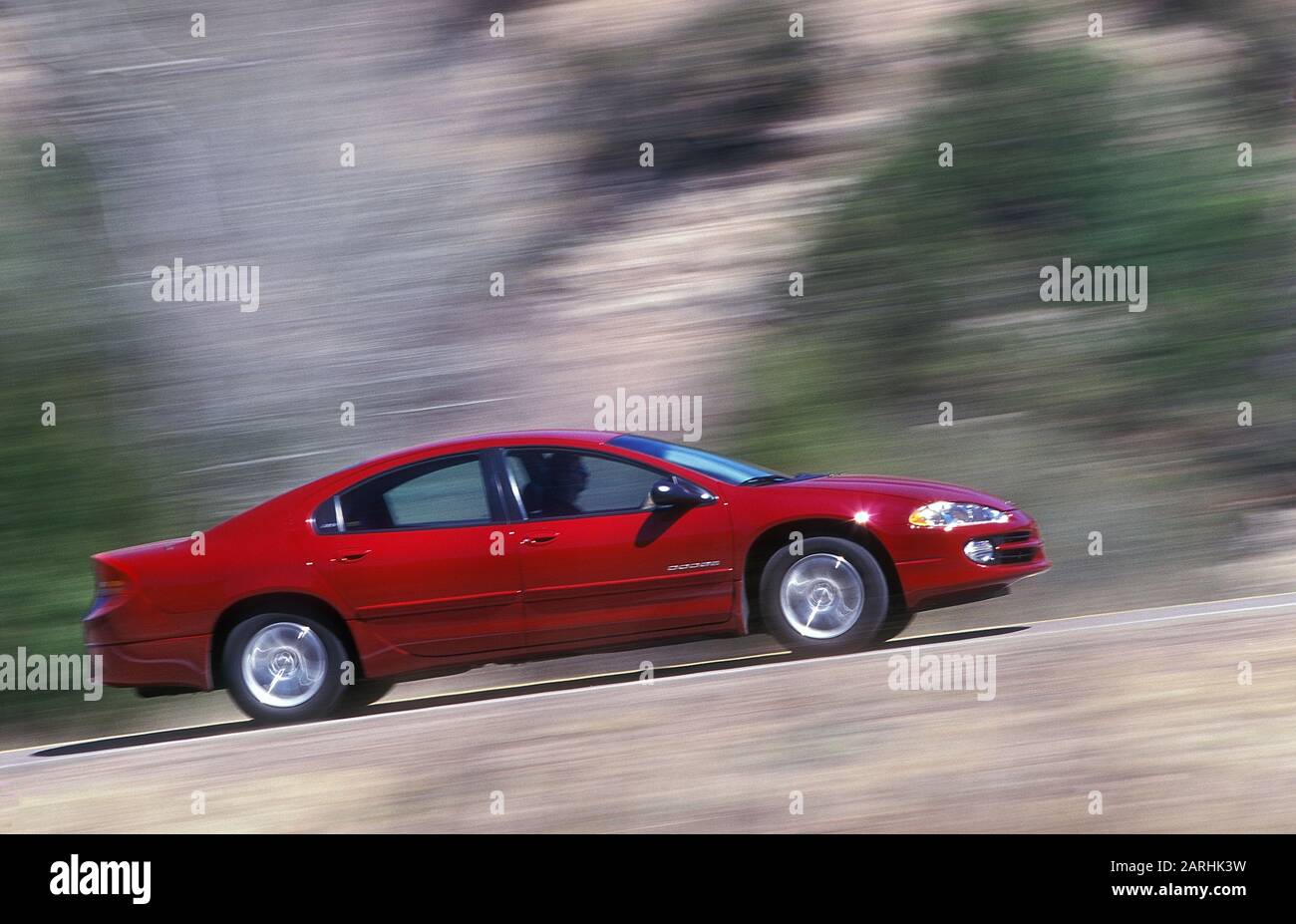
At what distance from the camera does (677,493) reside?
7777mm

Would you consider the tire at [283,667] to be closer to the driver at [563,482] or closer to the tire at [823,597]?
the driver at [563,482]

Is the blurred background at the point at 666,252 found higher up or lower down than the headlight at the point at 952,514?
higher up

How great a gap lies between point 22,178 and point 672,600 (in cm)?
1006

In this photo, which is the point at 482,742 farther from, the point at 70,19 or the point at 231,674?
the point at 70,19

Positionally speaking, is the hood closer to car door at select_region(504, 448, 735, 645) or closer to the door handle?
car door at select_region(504, 448, 735, 645)

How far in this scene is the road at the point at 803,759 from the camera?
556 cm

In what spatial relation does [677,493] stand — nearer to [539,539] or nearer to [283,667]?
[539,539]

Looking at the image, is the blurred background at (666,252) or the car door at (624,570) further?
the blurred background at (666,252)

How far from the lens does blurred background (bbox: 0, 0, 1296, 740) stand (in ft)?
39.2

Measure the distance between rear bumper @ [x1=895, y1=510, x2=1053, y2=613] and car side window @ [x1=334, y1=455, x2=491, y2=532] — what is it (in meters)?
2.26

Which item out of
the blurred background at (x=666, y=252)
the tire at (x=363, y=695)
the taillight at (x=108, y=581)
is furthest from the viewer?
the blurred background at (x=666, y=252)

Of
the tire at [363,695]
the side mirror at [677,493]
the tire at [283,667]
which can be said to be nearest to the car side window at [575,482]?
the side mirror at [677,493]

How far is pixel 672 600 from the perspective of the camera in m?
7.73

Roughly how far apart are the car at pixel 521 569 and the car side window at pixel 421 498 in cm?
1
